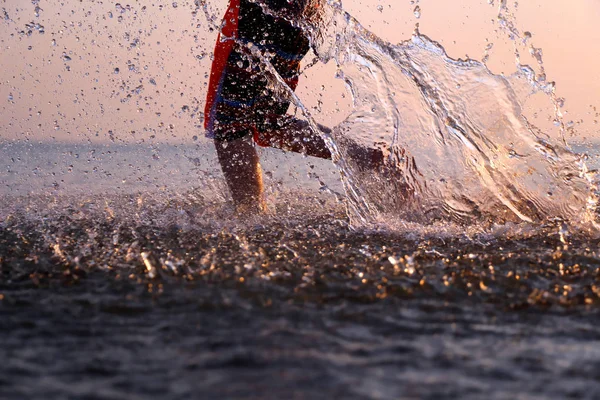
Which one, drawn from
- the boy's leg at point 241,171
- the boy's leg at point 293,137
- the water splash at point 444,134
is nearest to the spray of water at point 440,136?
the water splash at point 444,134

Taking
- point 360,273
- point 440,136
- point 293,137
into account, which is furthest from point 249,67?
point 360,273

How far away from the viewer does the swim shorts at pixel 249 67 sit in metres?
2.53

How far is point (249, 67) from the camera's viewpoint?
8.59 feet

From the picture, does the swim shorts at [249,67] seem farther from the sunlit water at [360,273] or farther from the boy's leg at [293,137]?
the sunlit water at [360,273]

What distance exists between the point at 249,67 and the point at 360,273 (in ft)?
4.43

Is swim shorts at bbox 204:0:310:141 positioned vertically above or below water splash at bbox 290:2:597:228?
→ above

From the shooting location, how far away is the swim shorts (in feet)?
8.30

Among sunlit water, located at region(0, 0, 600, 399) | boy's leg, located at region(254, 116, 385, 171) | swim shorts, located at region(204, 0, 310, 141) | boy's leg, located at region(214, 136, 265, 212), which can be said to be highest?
swim shorts, located at region(204, 0, 310, 141)

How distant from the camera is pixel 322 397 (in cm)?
85

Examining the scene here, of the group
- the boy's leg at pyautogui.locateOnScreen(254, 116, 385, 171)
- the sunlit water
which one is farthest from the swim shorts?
the sunlit water

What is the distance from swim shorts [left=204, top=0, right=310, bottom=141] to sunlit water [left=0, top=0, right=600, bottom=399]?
0.45 ft

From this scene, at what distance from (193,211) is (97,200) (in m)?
0.85

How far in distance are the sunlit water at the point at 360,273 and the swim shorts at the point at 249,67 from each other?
138 millimetres

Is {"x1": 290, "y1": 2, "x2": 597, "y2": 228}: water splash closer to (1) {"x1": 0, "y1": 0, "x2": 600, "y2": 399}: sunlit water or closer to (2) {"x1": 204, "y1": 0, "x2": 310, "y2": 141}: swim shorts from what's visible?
(1) {"x1": 0, "y1": 0, "x2": 600, "y2": 399}: sunlit water
